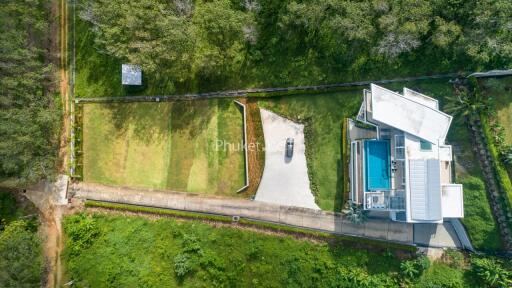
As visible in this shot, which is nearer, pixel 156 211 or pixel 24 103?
pixel 24 103

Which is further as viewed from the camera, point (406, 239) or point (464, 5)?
point (406, 239)

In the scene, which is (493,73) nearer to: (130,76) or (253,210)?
(253,210)

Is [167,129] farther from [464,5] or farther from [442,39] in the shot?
[464,5]

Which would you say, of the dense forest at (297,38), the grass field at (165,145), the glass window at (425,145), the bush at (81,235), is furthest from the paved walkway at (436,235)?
the bush at (81,235)

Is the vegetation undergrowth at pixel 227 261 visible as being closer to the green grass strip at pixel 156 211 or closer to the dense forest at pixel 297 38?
the green grass strip at pixel 156 211

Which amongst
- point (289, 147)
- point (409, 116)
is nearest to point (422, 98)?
point (409, 116)

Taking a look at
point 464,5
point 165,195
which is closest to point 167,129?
point 165,195

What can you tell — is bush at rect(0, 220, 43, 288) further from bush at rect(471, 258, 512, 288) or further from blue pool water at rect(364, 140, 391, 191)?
bush at rect(471, 258, 512, 288)
